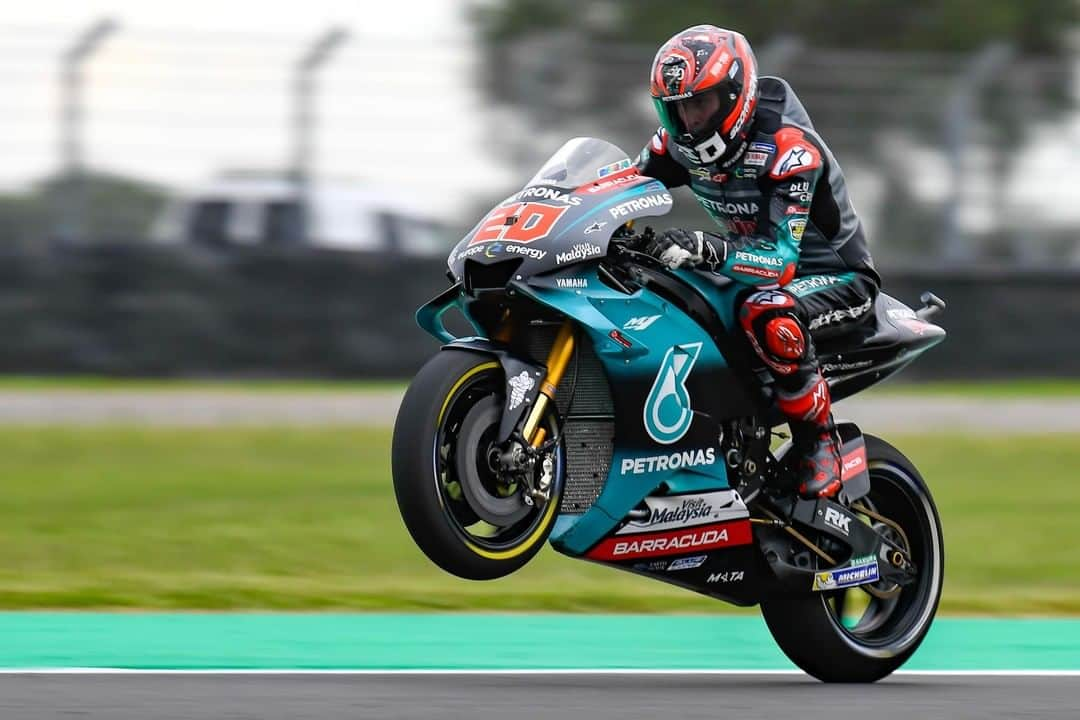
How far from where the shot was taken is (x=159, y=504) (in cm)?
1048

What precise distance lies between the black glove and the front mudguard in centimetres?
54

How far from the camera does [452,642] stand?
271 inches

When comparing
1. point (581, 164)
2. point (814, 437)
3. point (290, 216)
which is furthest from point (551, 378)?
point (290, 216)

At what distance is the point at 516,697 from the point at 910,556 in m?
1.82

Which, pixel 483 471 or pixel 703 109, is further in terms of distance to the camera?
pixel 703 109

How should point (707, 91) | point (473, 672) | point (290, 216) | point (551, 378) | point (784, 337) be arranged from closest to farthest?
1. point (551, 378)
2. point (707, 91)
3. point (784, 337)
4. point (473, 672)
5. point (290, 216)

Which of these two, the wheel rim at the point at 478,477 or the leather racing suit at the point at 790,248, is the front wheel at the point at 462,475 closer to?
the wheel rim at the point at 478,477

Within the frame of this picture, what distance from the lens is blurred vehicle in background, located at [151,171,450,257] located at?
48.6 ft

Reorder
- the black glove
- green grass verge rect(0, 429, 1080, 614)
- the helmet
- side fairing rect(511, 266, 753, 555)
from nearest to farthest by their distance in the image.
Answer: side fairing rect(511, 266, 753, 555) → the black glove → the helmet → green grass verge rect(0, 429, 1080, 614)

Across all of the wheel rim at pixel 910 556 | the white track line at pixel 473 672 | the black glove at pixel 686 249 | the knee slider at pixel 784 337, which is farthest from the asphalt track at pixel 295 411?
the black glove at pixel 686 249

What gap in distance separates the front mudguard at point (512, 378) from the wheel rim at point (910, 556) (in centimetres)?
169

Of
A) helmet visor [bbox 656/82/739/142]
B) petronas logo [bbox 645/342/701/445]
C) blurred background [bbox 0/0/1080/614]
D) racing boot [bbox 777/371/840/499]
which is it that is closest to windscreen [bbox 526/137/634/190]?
helmet visor [bbox 656/82/739/142]

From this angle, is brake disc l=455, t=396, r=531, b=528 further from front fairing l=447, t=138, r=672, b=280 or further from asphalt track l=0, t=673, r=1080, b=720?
asphalt track l=0, t=673, r=1080, b=720

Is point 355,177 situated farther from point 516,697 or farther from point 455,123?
point 516,697
